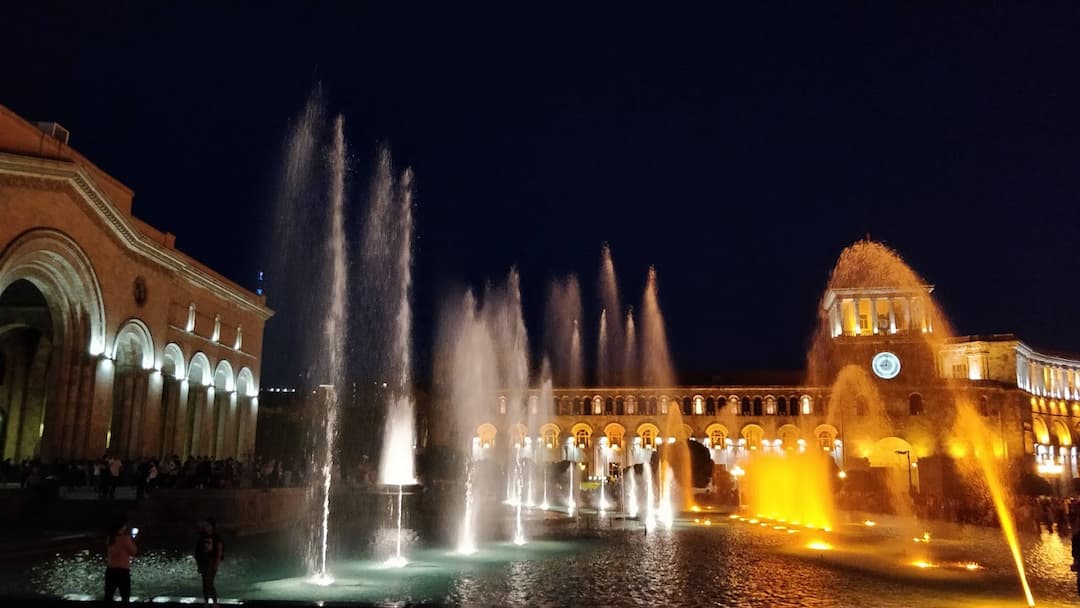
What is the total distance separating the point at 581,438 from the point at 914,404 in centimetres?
2752

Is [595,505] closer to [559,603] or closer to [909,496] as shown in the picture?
[909,496]

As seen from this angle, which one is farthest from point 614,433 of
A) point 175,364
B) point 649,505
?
point 175,364

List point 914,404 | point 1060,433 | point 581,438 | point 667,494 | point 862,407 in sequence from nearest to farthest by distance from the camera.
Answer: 1. point 667,494
2. point 914,404
3. point 862,407
4. point 581,438
5. point 1060,433

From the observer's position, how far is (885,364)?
218ft

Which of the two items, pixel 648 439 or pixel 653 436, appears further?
pixel 648 439

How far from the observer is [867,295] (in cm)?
6844

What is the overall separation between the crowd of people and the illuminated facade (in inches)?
1519

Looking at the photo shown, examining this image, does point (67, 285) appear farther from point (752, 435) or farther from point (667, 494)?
point (752, 435)

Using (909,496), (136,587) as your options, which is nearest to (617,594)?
(136,587)

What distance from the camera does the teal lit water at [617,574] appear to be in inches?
470

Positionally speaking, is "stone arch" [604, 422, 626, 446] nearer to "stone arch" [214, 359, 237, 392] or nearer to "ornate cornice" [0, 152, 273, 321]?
"stone arch" [214, 359, 237, 392]

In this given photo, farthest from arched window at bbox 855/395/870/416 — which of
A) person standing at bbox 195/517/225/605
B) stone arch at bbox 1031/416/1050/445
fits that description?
person standing at bbox 195/517/225/605

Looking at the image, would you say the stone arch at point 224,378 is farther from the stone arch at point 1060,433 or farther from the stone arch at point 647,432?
the stone arch at point 1060,433

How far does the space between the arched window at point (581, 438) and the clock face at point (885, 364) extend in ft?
81.0
